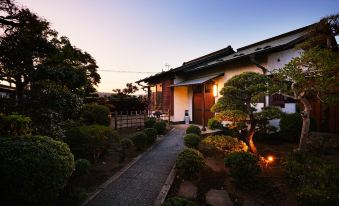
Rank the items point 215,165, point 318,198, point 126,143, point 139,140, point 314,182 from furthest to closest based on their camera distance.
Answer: point 139,140
point 126,143
point 215,165
point 314,182
point 318,198

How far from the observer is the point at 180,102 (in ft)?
48.9

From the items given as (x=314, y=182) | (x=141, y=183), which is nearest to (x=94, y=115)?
(x=141, y=183)

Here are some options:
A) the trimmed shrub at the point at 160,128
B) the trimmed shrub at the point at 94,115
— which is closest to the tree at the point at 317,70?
the trimmed shrub at the point at 160,128

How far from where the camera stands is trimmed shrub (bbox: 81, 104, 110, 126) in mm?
10344

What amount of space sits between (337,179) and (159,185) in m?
3.91

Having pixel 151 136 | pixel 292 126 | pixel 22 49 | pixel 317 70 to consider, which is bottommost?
pixel 151 136

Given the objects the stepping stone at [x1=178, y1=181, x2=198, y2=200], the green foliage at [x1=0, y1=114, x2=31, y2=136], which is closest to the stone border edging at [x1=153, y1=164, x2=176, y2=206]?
the stepping stone at [x1=178, y1=181, x2=198, y2=200]

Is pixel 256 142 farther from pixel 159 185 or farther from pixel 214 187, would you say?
pixel 159 185

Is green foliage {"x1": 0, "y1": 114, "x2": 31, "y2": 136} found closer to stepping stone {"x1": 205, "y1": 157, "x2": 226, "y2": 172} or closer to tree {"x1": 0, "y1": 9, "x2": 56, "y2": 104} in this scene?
tree {"x1": 0, "y1": 9, "x2": 56, "y2": 104}

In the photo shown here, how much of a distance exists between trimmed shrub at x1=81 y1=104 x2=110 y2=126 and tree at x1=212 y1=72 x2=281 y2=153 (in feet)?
22.1

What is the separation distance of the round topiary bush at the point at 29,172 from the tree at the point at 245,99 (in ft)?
16.8

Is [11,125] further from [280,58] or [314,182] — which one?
[280,58]

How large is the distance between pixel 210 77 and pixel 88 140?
8322mm

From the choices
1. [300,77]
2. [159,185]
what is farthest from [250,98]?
[159,185]
